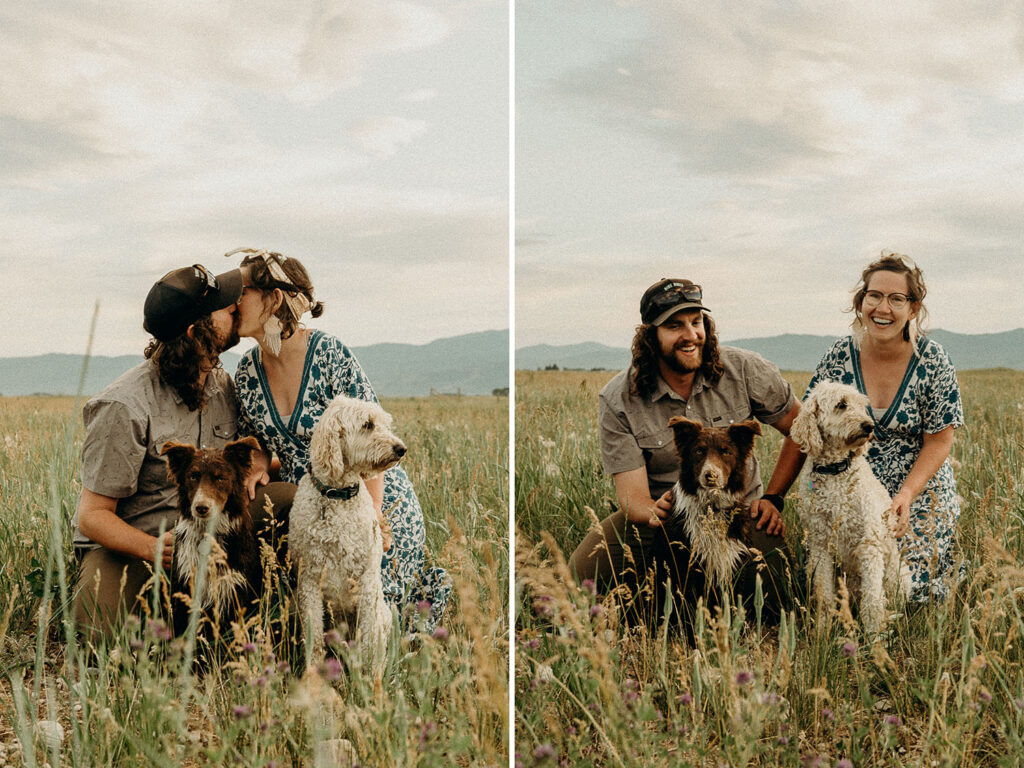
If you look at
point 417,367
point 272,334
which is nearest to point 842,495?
point 417,367

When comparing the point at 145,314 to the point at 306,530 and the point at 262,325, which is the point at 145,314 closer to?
the point at 262,325

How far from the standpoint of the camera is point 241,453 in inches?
116

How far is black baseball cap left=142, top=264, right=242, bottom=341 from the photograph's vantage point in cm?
311

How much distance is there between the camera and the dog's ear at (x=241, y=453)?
9.58 ft

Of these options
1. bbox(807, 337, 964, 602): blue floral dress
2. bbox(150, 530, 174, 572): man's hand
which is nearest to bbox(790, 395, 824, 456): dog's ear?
bbox(807, 337, 964, 602): blue floral dress

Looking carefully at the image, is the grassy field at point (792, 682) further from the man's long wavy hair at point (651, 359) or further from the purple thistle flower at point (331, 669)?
the purple thistle flower at point (331, 669)

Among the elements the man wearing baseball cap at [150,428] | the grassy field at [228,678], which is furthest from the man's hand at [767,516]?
the man wearing baseball cap at [150,428]

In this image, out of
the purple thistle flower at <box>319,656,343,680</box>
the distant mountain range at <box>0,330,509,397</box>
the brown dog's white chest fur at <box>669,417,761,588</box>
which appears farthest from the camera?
the distant mountain range at <box>0,330,509,397</box>

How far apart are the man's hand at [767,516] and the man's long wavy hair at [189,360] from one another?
2.41 m

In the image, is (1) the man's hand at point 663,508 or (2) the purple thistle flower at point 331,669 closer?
(2) the purple thistle flower at point 331,669

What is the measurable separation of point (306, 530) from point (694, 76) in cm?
268

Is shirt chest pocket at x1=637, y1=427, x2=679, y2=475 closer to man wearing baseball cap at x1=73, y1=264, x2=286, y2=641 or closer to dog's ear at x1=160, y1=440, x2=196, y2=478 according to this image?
man wearing baseball cap at x1=73, y1=264, x2=286, y2=641

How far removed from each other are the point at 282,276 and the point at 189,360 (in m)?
0.54

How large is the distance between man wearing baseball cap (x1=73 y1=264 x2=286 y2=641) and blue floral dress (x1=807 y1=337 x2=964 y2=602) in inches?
99.0
